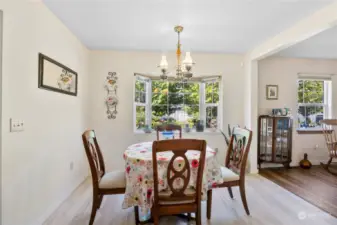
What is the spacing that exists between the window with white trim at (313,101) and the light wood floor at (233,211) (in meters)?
2.25

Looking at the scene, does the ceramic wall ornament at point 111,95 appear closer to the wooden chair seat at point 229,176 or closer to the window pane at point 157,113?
the window pane at point 157,113

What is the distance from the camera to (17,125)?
1.75 m

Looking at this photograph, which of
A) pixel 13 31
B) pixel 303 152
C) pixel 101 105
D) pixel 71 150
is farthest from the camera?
pixel 303 152

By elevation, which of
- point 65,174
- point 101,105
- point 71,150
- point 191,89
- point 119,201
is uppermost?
point 191,89

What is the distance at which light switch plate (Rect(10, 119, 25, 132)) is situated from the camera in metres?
1.69

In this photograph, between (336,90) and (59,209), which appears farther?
(336,90)

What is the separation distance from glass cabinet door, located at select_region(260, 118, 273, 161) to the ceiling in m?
1.33

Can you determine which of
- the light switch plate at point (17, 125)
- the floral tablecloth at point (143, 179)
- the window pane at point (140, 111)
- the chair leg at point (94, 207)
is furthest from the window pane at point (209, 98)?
the light switch plate at point (17, 125)

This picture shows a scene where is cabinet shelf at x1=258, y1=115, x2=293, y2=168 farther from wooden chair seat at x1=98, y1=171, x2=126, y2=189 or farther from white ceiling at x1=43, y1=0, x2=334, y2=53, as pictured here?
wooden chair seat at x1=98, y1=171, x2=126, y2=189

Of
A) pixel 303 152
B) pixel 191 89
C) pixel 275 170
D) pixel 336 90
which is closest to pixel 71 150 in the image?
pixel 191 89

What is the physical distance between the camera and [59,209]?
8.00 ft

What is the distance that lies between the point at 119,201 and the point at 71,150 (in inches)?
39.7

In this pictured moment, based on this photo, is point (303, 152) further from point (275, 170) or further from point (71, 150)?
point (71, 150)

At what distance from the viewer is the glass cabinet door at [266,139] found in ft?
13.0
